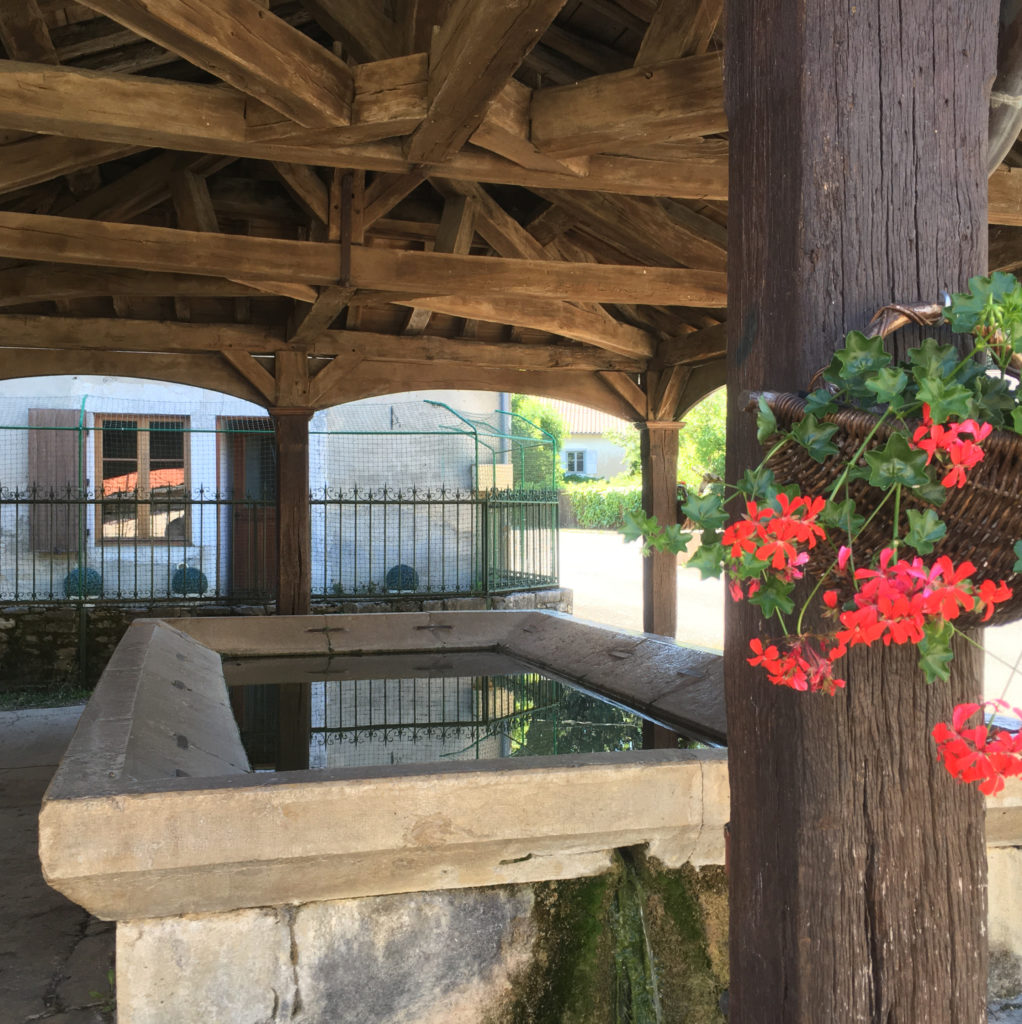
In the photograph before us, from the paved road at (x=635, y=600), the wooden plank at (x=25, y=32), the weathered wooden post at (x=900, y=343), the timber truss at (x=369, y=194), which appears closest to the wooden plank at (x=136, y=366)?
the timber truss at (x=369, y=194)

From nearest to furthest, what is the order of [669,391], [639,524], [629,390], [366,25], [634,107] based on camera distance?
[639,524] < [634,107] < [366,25] < [669,391] < [629,390]

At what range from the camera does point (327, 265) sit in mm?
5145

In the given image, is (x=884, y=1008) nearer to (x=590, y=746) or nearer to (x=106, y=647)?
(x=590, y=746)

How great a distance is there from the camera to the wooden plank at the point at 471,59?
251cm

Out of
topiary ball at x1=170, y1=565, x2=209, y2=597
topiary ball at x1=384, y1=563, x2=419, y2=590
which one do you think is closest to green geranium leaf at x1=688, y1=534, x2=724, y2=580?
topiary ball at x1=170, y1=565, x2=209, y2=597

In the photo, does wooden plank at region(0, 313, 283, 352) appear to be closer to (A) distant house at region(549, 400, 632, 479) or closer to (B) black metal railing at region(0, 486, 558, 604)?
(B) black metal railing at region(0, 486, 558, 604)

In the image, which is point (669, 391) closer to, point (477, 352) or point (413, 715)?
point (477, 352)

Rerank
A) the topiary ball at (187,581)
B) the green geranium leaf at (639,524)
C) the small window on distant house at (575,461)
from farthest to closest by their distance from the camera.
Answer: the small window on distant house at (575,461) → the topiary ball at (187,581) → the green geranium leaf at (639,524)

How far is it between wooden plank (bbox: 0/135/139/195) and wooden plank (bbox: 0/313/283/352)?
118 inches

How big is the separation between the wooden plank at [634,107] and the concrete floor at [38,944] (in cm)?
306

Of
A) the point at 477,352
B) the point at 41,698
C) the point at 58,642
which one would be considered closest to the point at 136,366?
the point at 58,642

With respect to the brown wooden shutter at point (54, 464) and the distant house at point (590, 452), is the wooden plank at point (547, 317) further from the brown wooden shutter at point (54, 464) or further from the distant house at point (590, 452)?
the distant house at point (590, 452)

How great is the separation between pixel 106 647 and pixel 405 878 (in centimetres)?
630

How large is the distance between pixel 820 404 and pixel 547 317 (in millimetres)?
5607
